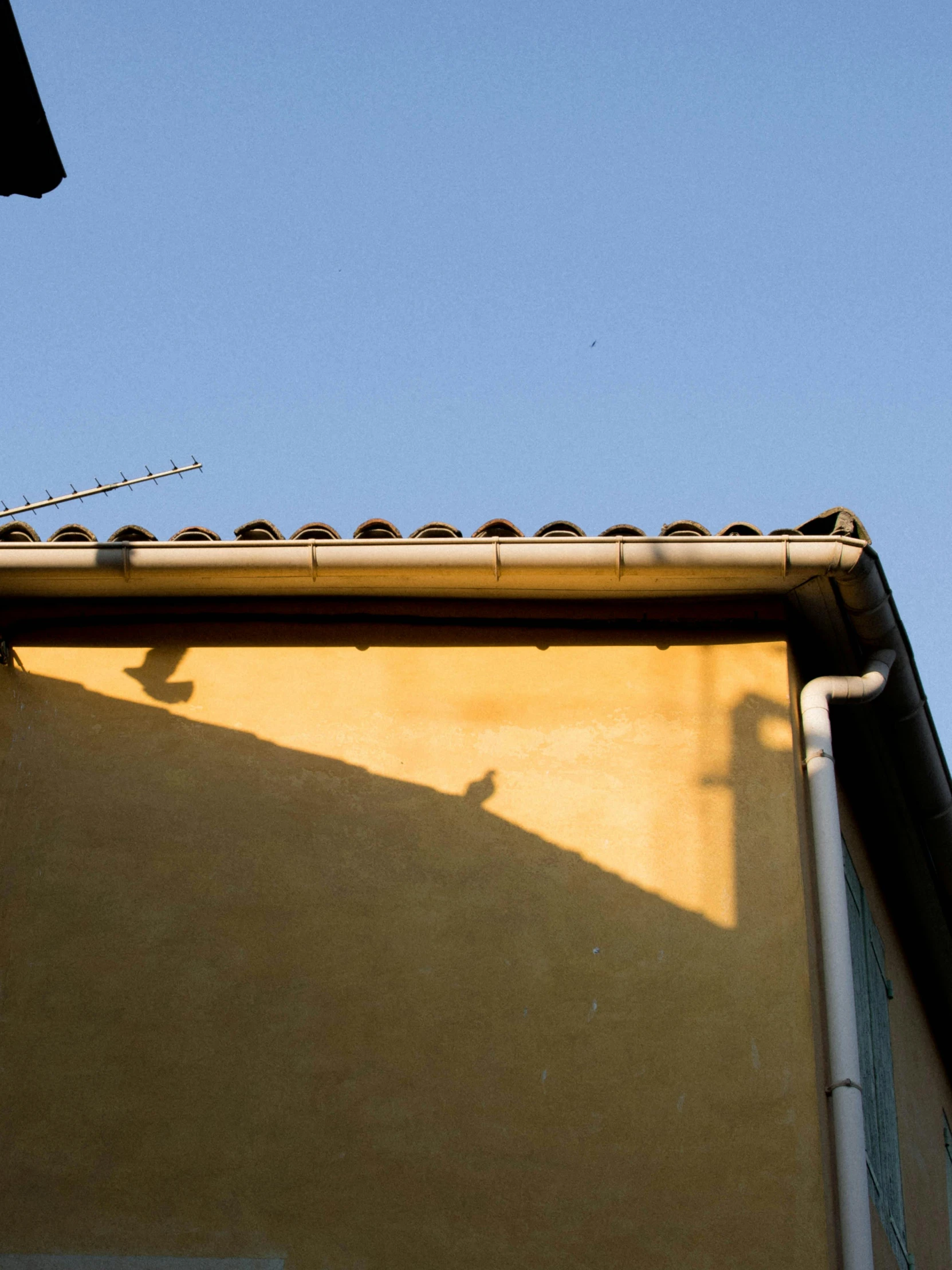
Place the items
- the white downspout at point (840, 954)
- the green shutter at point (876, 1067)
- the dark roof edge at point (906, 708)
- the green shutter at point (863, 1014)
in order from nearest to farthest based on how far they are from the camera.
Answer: the white downspout at point (840, 954) < the green shutter at point (863, 1014) < the green shutter at point (876, 1067) < the dark roof edge at point (906, 708)

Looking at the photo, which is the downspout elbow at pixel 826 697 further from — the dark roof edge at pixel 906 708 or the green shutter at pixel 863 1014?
the green shutter at pixel 863 1014

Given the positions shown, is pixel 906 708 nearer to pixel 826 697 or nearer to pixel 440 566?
pixel 826 697

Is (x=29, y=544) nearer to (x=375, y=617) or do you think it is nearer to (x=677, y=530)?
(x=375, y=617)

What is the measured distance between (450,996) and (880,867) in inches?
117

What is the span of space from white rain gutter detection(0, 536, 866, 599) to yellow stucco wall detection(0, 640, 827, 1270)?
279 millimetres

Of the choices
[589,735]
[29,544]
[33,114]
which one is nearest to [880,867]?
[589,735]

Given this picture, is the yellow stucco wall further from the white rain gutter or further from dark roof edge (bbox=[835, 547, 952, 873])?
dark roof edge (bbox=[835, 547, 952, 873])

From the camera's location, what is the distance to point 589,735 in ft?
20.0

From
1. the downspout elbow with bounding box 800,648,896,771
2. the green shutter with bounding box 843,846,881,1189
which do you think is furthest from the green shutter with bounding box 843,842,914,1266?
the downspout elbow with bounding box 800,648,896,771

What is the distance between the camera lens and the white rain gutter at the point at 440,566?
5992 millimetres

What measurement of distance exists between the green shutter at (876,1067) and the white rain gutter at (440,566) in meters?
1.34

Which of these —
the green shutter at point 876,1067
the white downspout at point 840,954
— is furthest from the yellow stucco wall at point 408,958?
the green shutter at point 876,1067

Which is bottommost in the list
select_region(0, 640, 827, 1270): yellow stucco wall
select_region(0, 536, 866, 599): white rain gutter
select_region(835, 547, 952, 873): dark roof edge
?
select_region(0, 640, 827, 1270): yellow stucco wall

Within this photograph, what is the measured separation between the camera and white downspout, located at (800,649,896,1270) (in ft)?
16.5
